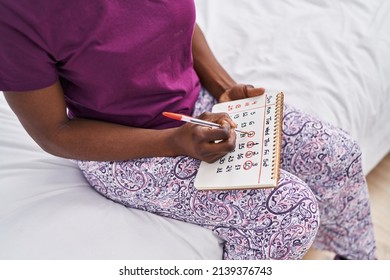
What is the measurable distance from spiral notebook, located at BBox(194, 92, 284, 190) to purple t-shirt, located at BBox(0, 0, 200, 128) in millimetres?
150

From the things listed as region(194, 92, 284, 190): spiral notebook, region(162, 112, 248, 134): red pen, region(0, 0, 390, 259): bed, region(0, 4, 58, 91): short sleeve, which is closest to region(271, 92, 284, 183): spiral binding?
region(194, 92, 284, 190): spiral notebook

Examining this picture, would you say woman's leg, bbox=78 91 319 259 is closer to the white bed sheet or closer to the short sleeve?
the short sleeve

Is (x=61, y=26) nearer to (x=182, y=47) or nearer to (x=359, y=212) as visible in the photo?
(x=182, y=47)

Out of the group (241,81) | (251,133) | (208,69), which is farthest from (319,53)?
(251,133)

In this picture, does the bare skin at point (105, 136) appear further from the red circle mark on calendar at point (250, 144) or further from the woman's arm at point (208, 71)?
the woman's arm at point (208, 71)

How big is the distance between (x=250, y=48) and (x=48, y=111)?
65cm

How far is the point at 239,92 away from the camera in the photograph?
0.92 meters

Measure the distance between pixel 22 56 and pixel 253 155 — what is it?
41cm

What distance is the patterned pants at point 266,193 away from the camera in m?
0.77

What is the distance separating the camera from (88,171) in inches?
34.8

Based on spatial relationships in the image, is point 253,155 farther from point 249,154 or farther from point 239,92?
point 239,92

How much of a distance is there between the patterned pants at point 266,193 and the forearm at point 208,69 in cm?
2

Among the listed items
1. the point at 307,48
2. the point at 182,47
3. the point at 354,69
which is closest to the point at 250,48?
the point at 307,48

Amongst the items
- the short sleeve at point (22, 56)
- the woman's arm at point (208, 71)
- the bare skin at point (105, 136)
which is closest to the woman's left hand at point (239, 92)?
the woman's arm at point (208, 71)
